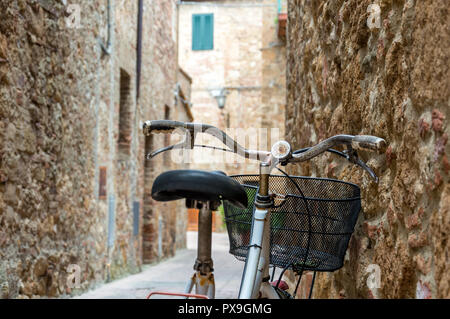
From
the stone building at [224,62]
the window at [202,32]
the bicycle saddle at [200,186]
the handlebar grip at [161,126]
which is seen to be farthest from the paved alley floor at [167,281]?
the window at [202,32]

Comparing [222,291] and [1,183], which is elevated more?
[1,183]

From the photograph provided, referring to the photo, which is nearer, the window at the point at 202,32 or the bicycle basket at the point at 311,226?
the bicycle basket at the point at 311,226

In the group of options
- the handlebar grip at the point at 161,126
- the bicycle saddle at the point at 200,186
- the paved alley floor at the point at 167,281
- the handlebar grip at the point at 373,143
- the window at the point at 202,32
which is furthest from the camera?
the window at the point at 202,32

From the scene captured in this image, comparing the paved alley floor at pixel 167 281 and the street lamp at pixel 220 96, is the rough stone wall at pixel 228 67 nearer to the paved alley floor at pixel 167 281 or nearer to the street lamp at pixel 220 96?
the street lamp at pixel 220 96

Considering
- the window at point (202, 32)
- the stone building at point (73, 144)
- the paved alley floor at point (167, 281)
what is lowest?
the paved alley floor at point (167, 281)

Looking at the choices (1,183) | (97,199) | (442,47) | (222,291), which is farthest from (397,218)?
(97,199)

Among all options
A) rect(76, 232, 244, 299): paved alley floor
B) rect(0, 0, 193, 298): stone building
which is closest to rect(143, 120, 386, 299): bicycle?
rect(0, 0, 193, 298): stone building

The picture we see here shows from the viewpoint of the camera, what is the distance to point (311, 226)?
1.83m

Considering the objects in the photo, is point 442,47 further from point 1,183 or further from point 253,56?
point 253,56

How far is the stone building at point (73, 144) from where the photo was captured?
413 centimetres

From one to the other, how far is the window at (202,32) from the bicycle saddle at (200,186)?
1899 centimetres

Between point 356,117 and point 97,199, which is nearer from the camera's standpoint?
point 356,117

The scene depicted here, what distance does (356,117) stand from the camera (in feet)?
7.41

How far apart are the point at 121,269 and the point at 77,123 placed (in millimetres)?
2835
